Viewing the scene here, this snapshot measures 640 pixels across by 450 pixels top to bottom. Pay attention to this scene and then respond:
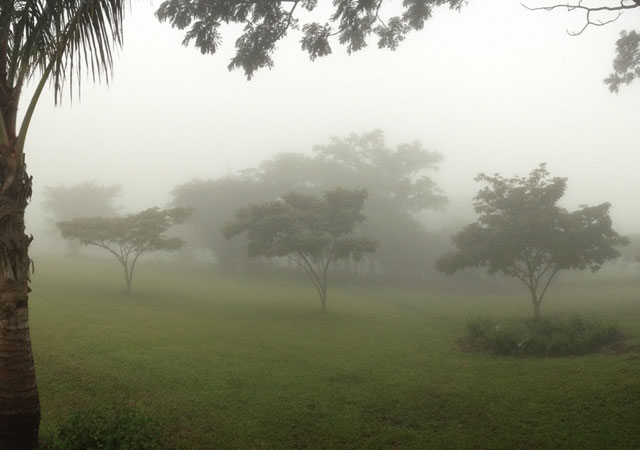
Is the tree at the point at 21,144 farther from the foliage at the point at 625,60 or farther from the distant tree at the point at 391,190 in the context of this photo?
the distant tree at the point at 391,190

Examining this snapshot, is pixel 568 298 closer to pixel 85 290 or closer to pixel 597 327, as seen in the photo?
pixel 597 327

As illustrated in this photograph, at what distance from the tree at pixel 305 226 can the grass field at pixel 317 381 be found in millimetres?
3546

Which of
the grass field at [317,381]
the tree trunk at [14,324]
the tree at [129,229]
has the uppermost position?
the tree at [129,229]

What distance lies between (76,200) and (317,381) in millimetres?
55235

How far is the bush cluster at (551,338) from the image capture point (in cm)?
1417

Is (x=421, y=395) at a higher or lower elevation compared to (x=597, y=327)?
lower

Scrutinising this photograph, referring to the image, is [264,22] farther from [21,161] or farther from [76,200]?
[76,200]

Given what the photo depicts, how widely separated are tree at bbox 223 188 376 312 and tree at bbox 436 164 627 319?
5531 millimetres

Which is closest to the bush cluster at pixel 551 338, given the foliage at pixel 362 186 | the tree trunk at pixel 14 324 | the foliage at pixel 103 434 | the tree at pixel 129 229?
the foliage at pixel 103 434

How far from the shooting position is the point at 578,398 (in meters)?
8.90

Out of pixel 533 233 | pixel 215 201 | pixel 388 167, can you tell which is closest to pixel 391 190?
pixel 388 167

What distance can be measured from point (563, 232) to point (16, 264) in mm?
23041

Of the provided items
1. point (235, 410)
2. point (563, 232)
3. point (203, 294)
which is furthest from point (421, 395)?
point (203, 294)

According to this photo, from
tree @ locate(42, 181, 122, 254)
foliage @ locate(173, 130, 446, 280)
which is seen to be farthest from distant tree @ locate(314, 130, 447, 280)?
tree @ locate(42, 181, 122, 254)
